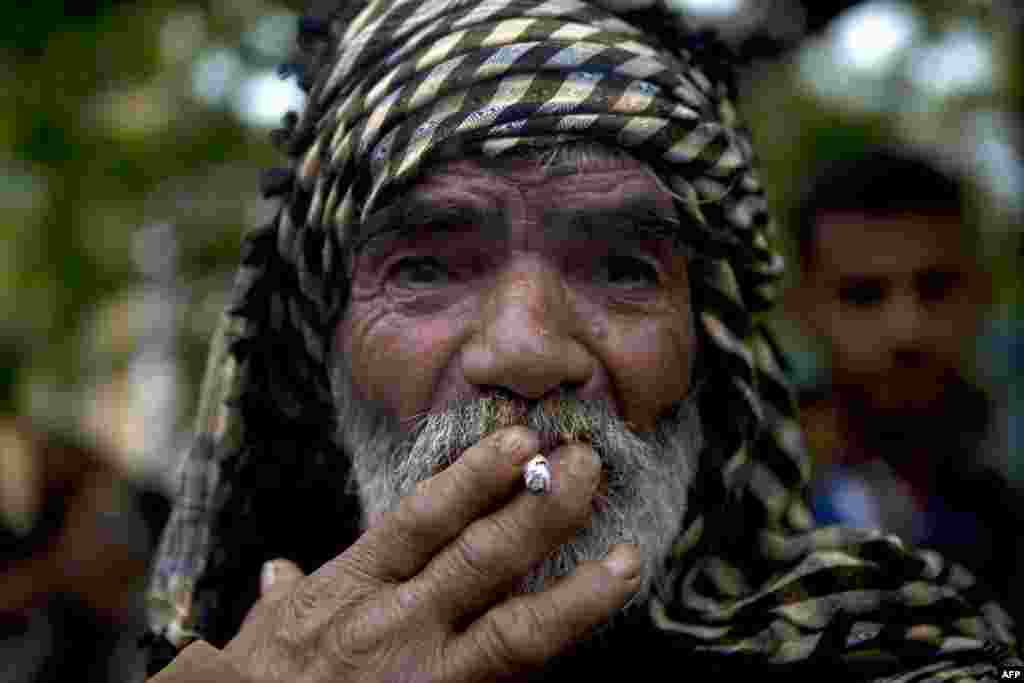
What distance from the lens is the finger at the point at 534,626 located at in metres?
1.80

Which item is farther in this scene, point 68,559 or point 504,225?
point 68,559

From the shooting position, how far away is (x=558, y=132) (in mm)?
2188

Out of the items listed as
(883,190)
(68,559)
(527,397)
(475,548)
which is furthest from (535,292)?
(68,559)

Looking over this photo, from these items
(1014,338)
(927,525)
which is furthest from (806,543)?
(1014,338)

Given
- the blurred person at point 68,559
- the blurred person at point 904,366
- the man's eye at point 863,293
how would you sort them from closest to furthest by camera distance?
the blurred person at point 904,366, the man's eye at point 863,293, the blurred person at point 68,559

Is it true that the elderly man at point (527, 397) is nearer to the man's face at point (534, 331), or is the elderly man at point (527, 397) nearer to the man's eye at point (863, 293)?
the man's face at point (534, 331)

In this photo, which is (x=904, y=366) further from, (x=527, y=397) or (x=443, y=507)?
(x=443, y=507)

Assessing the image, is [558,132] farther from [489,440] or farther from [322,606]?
[322,606]

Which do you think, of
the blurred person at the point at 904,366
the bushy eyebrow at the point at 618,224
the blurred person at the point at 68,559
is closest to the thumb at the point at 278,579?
the bushy eyebrow at the point at 618,224

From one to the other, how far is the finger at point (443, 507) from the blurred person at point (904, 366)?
2310 mm

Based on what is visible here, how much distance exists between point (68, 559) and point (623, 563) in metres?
4.31

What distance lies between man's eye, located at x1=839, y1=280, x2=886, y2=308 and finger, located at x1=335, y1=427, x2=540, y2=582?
9.00 ft

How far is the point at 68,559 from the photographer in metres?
5.41

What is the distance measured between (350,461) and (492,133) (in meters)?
0.85
